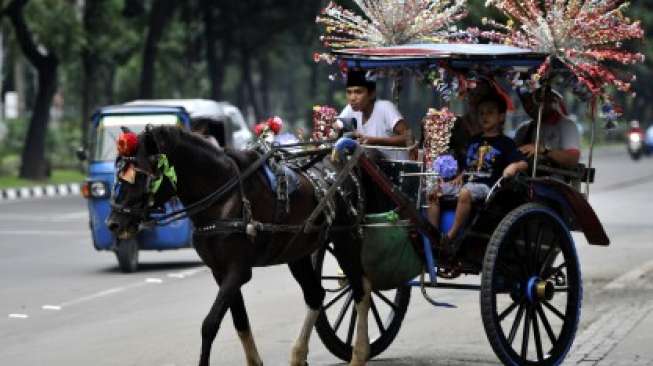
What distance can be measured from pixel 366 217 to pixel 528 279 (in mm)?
1073

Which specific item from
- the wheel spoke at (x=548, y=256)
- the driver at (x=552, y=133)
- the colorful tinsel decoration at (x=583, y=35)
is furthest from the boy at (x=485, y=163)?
the wheel spoke at (x=548, y=256)

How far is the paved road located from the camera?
9672 millimetres

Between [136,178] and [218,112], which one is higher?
[136,178]

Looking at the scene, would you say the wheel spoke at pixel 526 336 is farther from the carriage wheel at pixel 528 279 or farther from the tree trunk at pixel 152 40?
the tree trunk at pixel 152 40

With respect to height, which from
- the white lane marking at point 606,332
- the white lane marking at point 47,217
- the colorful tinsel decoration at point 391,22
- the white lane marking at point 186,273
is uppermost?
the colorful tinsel decoration at point 391,22

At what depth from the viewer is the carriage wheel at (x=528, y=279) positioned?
8.38 m

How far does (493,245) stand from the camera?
844 cm

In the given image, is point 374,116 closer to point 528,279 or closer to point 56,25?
point 528,279

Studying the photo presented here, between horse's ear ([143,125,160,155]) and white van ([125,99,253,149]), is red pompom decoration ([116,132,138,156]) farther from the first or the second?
white van ([125,99,253,149])

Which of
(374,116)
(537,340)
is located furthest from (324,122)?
(537,340)

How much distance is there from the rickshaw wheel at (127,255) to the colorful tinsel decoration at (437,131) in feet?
23.5

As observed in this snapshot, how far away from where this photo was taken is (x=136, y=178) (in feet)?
25.3

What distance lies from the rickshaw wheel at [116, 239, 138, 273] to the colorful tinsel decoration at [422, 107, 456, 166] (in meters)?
7.18

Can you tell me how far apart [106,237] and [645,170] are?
2837cm
